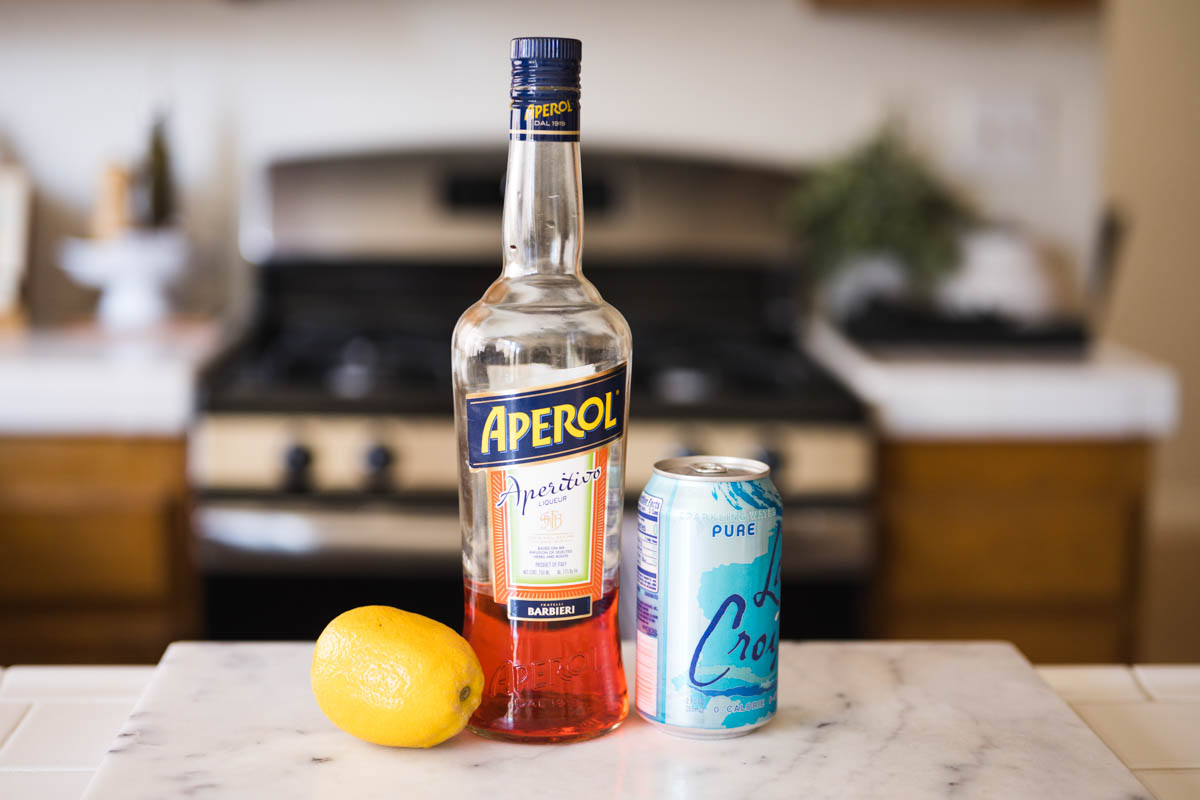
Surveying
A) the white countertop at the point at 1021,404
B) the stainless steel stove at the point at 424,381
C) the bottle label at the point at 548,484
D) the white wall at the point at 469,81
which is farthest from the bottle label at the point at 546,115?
the white wall at the point at 469,81

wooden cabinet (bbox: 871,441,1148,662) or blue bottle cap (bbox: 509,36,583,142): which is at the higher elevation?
blue bottle cap (bbox: 509,36,583,142)

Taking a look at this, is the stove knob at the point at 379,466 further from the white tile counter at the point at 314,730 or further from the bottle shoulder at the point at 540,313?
the bottle shoulder at the point at 540,313

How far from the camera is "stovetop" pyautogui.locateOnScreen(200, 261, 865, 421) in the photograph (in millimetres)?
1839

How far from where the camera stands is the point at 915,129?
7.69 feet

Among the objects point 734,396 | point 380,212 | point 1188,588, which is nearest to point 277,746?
point 734,396

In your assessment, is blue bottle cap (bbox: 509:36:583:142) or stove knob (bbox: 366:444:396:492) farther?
stove knob (bbox: 366:444:396:492)

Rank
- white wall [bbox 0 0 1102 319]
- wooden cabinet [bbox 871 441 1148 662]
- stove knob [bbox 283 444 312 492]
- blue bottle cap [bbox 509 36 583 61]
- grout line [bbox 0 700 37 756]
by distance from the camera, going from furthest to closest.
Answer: white wall [bbox 0 0 1102 319]
wooden cabinet [bbox 871 441 1148 662]
stove knob [bbox 283 444 312 492]
grout line [bbox 0 700 37 756]
blue bottle cap [bbox 509 36 583 61]

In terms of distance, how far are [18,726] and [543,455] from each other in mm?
392

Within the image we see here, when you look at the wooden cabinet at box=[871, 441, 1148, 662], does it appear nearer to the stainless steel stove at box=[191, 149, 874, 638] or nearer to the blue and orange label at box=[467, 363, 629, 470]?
the stainless steel stove at box=[191, 149, 874, 638]

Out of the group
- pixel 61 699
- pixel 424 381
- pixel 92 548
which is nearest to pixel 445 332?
pixel 424 381

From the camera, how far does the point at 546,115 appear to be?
0.62m

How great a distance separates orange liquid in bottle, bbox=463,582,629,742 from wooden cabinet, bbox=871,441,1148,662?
1.20 metres

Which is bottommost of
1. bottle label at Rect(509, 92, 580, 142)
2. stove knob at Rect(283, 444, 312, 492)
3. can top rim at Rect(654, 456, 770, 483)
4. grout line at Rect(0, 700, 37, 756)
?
stove knob at Rect(283, 444, 312, 492)

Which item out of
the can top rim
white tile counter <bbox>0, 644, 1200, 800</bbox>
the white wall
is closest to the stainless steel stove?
the white wall
